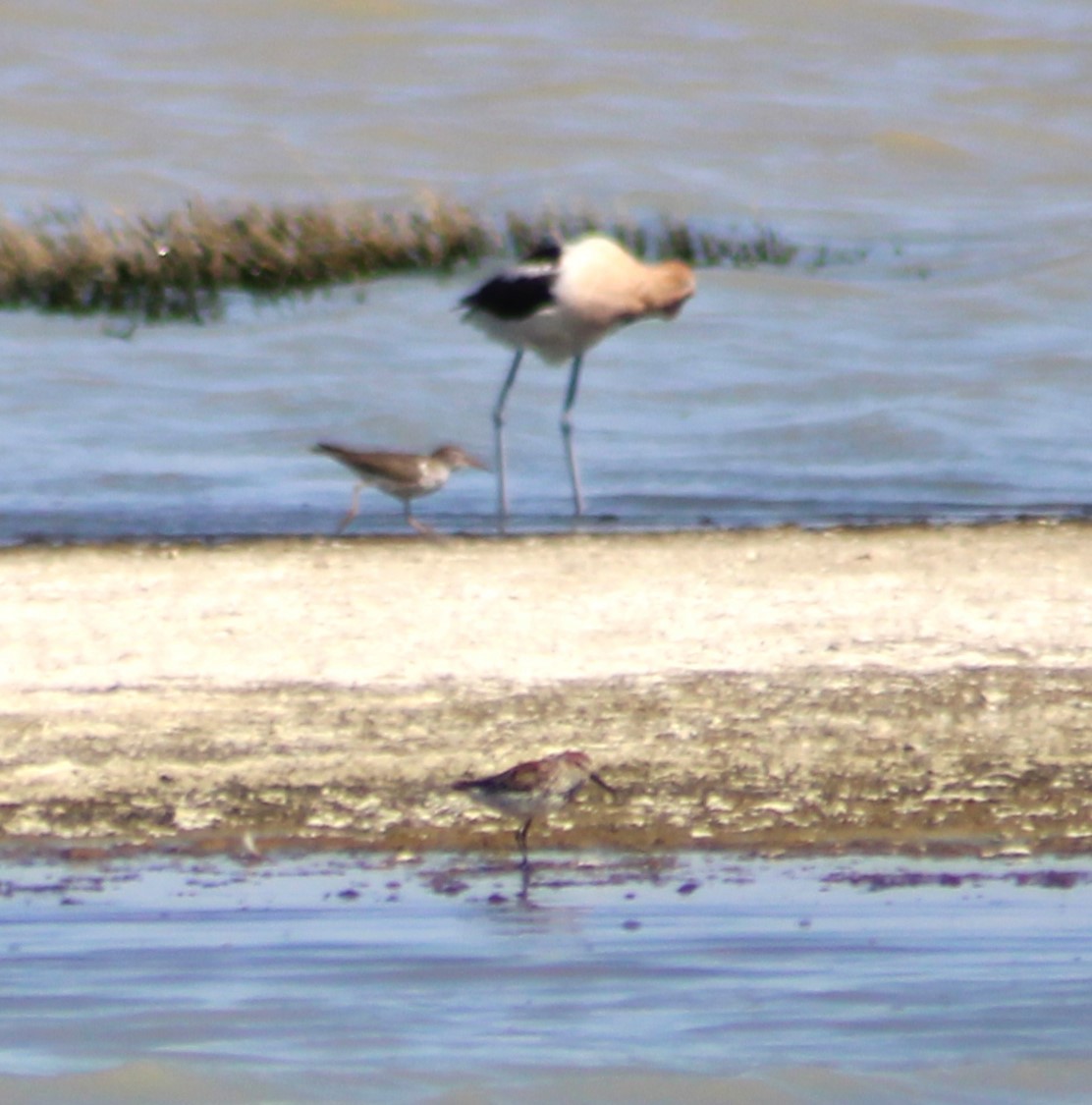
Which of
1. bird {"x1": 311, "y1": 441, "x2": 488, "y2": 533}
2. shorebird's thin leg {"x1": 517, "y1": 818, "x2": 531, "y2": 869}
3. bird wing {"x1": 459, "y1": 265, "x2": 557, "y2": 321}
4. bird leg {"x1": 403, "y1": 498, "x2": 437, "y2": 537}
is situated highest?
shorebird's thin leg {"x1": 517, "y1": 818, "x2": 531, "y2": 869}

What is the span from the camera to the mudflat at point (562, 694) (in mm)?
7484

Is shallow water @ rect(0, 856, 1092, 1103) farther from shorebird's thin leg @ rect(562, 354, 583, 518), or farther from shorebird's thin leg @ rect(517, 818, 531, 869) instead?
shorebird's thin leg @ rect(562, 354, 583, 518)

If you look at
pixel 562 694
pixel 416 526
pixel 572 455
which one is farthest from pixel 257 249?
pixel 562 694

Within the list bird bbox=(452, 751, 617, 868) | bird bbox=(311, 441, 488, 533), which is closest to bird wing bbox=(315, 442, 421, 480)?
bird bbox=(311, 441, 488, 533)

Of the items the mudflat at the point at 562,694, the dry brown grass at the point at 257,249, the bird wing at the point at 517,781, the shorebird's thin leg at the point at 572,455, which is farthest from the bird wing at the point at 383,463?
the dry brown grass at the point at 257,249

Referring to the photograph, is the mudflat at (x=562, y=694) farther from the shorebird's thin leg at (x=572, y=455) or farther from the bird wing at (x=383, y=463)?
the shorebird's thin leg at (x=572, y=455)

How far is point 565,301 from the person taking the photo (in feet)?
48.9

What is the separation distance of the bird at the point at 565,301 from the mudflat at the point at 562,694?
371 cm

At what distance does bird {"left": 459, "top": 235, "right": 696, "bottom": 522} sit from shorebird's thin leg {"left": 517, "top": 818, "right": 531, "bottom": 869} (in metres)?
7.13

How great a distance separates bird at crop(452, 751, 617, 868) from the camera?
6984 mm

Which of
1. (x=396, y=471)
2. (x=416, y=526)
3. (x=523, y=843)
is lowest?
(x=416, y=526)

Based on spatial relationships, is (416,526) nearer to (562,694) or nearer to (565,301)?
(565,301)

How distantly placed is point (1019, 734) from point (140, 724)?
2698 millimetres

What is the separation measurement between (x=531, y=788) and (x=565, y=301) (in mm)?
8187
